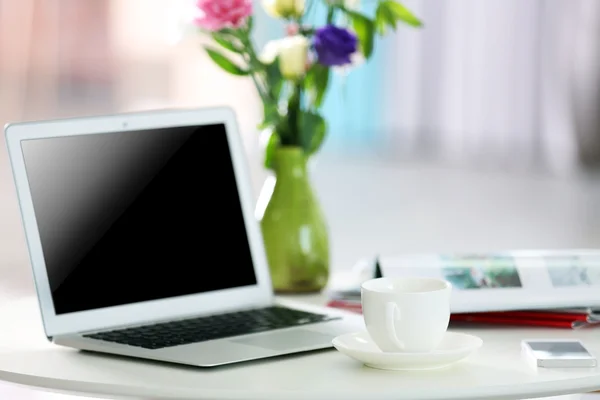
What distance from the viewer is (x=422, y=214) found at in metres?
4.21

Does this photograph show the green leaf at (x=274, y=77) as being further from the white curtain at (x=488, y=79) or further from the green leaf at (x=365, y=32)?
the white curtain at (x=488, y=79)

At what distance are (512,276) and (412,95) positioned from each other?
3.48 metres

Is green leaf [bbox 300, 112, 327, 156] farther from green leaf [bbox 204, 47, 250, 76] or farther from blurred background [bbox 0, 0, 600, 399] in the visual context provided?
blurred background [bbox 0, 0, 600, 399]

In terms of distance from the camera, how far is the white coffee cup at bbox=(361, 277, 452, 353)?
931 mm

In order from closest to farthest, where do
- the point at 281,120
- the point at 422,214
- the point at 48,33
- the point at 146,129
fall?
the point at 146,129
the point at 281,120
the point at 422,214
the point at 48,33

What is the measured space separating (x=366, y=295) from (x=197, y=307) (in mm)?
333

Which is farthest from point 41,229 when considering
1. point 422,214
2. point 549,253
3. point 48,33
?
point 48,33

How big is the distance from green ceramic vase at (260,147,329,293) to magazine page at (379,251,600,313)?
7.1 inches

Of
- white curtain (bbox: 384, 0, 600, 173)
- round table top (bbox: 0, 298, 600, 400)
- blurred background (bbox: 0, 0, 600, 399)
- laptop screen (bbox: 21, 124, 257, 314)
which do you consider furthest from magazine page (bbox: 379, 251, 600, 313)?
white curtain (bbox: 384, 0, 600, 173)

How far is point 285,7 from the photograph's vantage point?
1.43 metres

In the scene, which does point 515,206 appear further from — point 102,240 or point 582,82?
point 102,240

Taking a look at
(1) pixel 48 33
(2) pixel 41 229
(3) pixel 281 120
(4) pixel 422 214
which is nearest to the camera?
(2) pixel 41 229

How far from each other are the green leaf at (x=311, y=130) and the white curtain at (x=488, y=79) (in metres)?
3.13

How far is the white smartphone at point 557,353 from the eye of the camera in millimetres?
947
